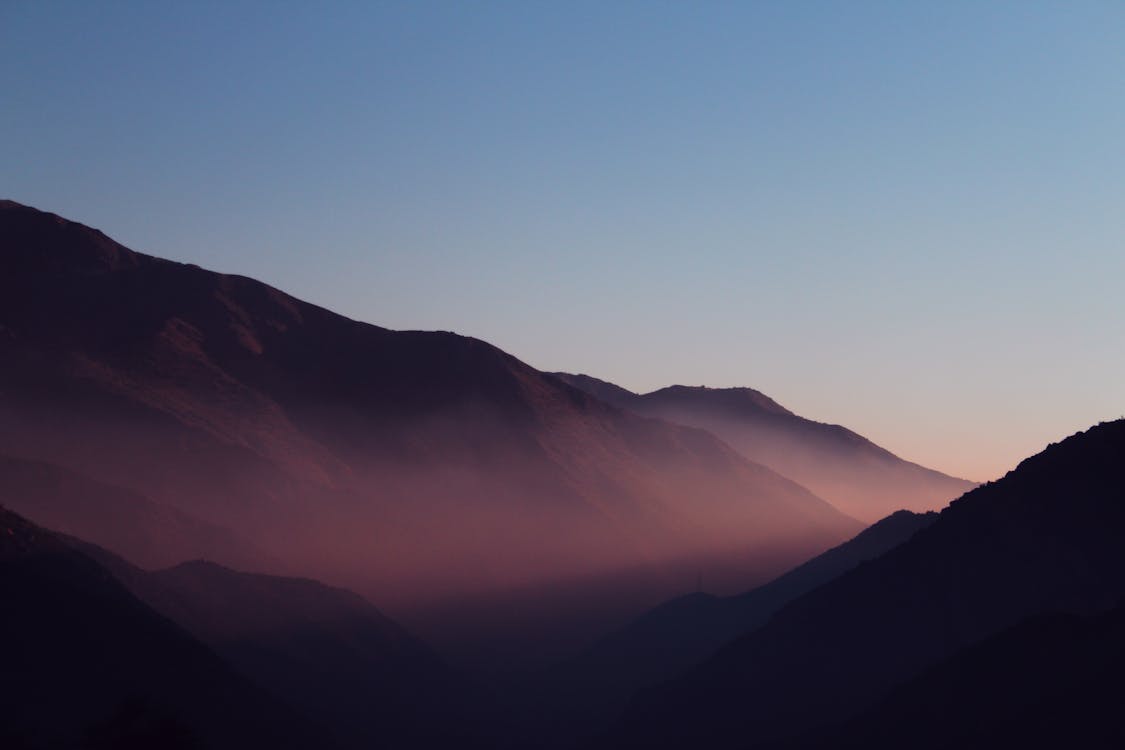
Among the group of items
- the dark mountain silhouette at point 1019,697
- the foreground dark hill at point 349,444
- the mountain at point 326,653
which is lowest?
the mountain at point 326,653

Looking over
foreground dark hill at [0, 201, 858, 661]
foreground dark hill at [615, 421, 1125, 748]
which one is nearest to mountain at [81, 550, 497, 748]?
foreground dark hill at [615, 421, 1125, 748]

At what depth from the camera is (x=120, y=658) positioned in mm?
42094

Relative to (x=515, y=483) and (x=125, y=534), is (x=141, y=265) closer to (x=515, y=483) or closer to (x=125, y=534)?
(x=515, y=483)

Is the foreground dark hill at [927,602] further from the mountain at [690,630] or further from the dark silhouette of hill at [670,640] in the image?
the mountain at [690,630]

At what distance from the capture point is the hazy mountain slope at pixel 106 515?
82.1 m

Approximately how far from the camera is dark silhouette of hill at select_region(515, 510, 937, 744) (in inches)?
3187

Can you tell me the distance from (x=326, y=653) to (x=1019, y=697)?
138ft

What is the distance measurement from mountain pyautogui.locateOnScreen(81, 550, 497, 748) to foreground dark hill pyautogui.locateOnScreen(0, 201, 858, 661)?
1328 cm

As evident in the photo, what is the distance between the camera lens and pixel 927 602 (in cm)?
5881

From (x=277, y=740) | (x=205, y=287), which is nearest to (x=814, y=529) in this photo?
(x=205, y=287)

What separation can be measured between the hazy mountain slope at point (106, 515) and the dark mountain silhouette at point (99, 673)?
3474cm

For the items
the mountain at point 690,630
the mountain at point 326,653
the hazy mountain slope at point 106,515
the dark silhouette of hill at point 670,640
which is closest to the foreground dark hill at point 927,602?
the mountain at point 326,653

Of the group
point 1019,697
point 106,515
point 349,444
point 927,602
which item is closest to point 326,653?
point 106,515

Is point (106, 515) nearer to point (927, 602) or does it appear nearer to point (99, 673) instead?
point (99, 673)
